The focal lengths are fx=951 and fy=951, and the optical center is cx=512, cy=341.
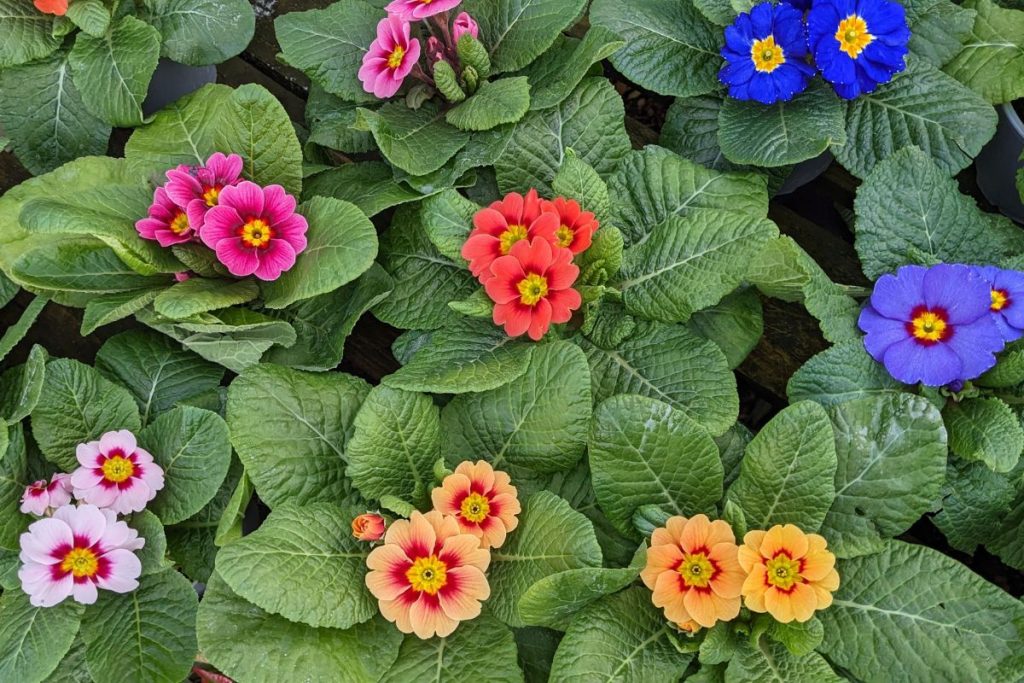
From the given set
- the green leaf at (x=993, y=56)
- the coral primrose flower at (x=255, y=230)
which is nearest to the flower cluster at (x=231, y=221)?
the coral primrose flower at (x=255, y=230)

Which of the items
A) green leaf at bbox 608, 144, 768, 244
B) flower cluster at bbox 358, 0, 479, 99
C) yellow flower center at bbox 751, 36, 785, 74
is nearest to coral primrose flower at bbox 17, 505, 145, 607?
flower cluster at bbox 358, 0, 479, 99

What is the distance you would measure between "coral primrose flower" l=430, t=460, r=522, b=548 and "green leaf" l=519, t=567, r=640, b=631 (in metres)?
0.11

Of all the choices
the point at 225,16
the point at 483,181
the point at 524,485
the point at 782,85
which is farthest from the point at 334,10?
the point at 524,485

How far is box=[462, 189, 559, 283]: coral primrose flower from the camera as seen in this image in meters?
1.43

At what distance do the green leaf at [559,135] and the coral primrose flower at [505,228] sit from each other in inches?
6.4

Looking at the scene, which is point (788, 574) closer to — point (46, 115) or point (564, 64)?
point (564, 64)

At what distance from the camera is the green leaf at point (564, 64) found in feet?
5.13

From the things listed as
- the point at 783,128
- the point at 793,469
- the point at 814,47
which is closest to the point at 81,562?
the point at 793,469

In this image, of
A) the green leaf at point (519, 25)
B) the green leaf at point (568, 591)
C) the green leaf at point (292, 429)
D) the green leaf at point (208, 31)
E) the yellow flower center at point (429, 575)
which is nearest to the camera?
the green leaf at point (568, 591)

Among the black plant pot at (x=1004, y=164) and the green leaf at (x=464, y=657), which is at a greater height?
the black plant pot at (x=1004, y=164)

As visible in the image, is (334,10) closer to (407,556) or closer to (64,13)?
(64,13)

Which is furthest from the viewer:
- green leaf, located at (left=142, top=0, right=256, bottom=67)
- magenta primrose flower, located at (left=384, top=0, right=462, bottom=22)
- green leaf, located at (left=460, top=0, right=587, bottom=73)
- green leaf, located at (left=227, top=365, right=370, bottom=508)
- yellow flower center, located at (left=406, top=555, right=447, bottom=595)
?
green leaf, located at (left=142, top=0, right=256, bottom=67)

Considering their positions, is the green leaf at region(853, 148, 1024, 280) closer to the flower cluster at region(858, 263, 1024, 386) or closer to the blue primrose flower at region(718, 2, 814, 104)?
the flower cluster at region(858, 263, 1024, 386)

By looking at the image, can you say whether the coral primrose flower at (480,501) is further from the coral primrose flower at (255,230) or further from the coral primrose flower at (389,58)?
the coral primrose flower at (389,58)
